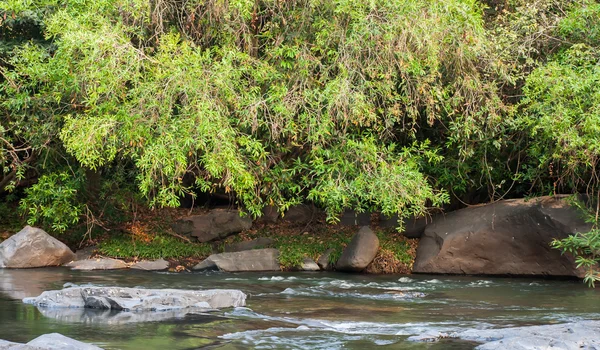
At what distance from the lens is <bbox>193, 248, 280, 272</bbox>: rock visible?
44.9ft

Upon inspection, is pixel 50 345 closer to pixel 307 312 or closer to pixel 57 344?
pixel 57 344

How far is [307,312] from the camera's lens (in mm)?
8945

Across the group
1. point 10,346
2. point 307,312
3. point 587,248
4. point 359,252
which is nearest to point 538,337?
point 307,312

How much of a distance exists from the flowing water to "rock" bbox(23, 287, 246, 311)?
280mm

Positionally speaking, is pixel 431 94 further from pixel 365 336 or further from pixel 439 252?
pixel 365 336

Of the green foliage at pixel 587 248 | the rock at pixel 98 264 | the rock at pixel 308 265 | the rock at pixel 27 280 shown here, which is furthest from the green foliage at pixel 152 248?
the green foliage at pixel 587 248

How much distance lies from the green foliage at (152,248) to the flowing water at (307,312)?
1.68 meters

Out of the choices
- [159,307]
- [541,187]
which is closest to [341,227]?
[541,187]

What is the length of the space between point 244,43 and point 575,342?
24.5 ft

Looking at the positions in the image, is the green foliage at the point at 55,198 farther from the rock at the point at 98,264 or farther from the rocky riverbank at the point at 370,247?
the rock at the point at 98,264

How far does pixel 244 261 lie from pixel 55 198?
147 inches

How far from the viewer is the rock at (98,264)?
13.7 meters

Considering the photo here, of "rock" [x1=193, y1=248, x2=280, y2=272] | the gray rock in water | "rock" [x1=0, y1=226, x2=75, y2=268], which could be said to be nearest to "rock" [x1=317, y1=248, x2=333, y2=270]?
"rock" [x1=193, y1=248, x2=280, y2=272]

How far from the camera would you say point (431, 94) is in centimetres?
1191
